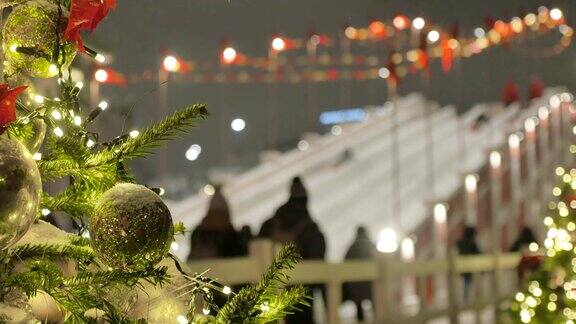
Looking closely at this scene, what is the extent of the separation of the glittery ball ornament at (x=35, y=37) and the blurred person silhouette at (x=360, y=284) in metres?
5.94

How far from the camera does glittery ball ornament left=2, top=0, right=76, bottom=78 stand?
1.55 m

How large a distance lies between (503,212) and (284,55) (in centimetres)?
404

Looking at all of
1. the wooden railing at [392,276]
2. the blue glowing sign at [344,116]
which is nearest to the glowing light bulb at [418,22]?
the wooden railing at [392,276]

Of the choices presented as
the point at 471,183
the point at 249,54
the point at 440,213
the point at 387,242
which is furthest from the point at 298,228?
the point at 471,183

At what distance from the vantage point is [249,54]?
1112cm

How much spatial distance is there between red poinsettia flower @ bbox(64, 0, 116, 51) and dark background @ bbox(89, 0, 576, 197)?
0.13m

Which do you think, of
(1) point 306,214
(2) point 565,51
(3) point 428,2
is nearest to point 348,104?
(2) point 565,51

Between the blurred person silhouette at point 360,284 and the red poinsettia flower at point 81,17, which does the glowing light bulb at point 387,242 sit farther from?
the red poinsettia flower at point 81,17

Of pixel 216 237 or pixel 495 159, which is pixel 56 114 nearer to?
pixel 216 237

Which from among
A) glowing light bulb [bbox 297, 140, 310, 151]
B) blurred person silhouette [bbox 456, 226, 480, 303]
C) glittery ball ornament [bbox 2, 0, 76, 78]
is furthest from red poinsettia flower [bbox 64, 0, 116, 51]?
glowing light bulb [bbox 297, 140, 310, 151]

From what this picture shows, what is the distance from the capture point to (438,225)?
13641 mm

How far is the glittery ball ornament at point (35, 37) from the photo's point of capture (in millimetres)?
1549

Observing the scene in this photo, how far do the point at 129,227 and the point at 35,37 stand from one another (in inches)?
14.2

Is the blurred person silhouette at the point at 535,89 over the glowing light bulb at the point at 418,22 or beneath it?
beneath
